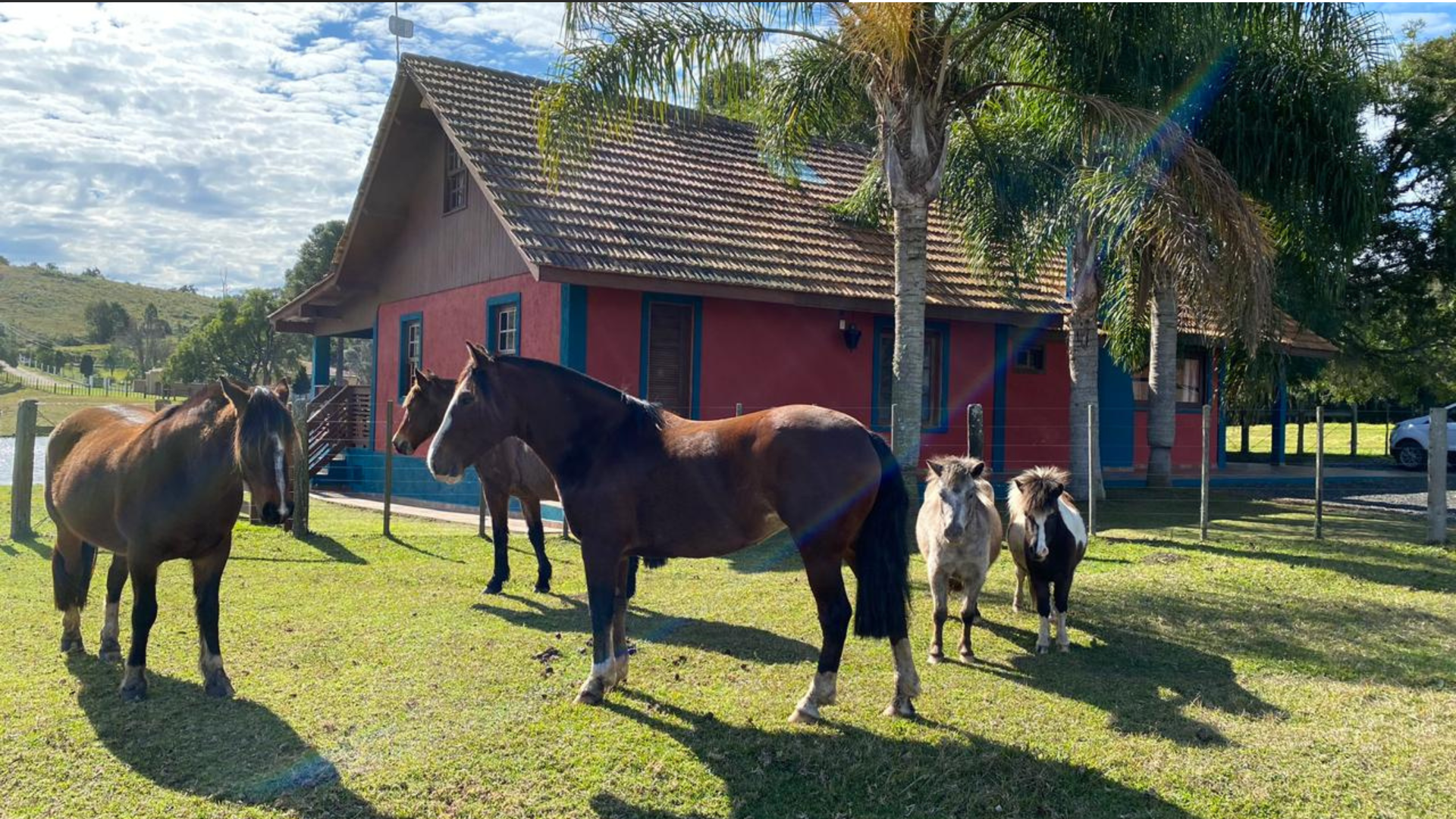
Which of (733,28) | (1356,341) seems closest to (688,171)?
(733,28)

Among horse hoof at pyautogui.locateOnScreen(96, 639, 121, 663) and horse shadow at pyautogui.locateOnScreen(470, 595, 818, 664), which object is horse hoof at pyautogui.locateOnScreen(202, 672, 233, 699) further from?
horse shadow at pyautogui.locateOnScreen(470, 595, 818, 664)

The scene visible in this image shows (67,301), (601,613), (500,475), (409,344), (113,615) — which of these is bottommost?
(113,615)

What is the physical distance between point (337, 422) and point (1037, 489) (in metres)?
15.1

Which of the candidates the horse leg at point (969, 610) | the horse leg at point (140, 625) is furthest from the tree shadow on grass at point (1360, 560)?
the horse leg at point (140, 625)

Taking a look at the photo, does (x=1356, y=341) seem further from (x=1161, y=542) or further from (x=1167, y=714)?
(x=1167, y=714)

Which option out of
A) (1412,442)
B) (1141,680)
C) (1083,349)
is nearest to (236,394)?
(1141,680)

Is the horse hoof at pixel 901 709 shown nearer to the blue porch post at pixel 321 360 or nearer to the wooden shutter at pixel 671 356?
the wooden shutter at pixel 671 356

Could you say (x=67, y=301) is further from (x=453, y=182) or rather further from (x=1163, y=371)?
(x=1163, y=371)

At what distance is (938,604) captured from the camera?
5.92 meters

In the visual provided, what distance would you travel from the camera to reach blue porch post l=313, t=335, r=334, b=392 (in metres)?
21.1

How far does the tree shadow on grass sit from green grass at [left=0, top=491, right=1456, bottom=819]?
29 cm

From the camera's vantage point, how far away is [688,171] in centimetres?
1539

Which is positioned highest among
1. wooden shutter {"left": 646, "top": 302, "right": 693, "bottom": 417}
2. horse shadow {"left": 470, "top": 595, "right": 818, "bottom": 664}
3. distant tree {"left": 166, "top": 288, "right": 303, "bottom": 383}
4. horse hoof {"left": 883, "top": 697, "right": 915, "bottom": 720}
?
distant tree {"left": 166, "top": 288, "right": 303, "bottom": 383}

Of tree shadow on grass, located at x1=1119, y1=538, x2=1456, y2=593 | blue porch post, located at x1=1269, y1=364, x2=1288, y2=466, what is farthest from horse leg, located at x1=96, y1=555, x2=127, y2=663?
blue porch post, located at x1=1269, y1=364, x2=1288, y2=466
